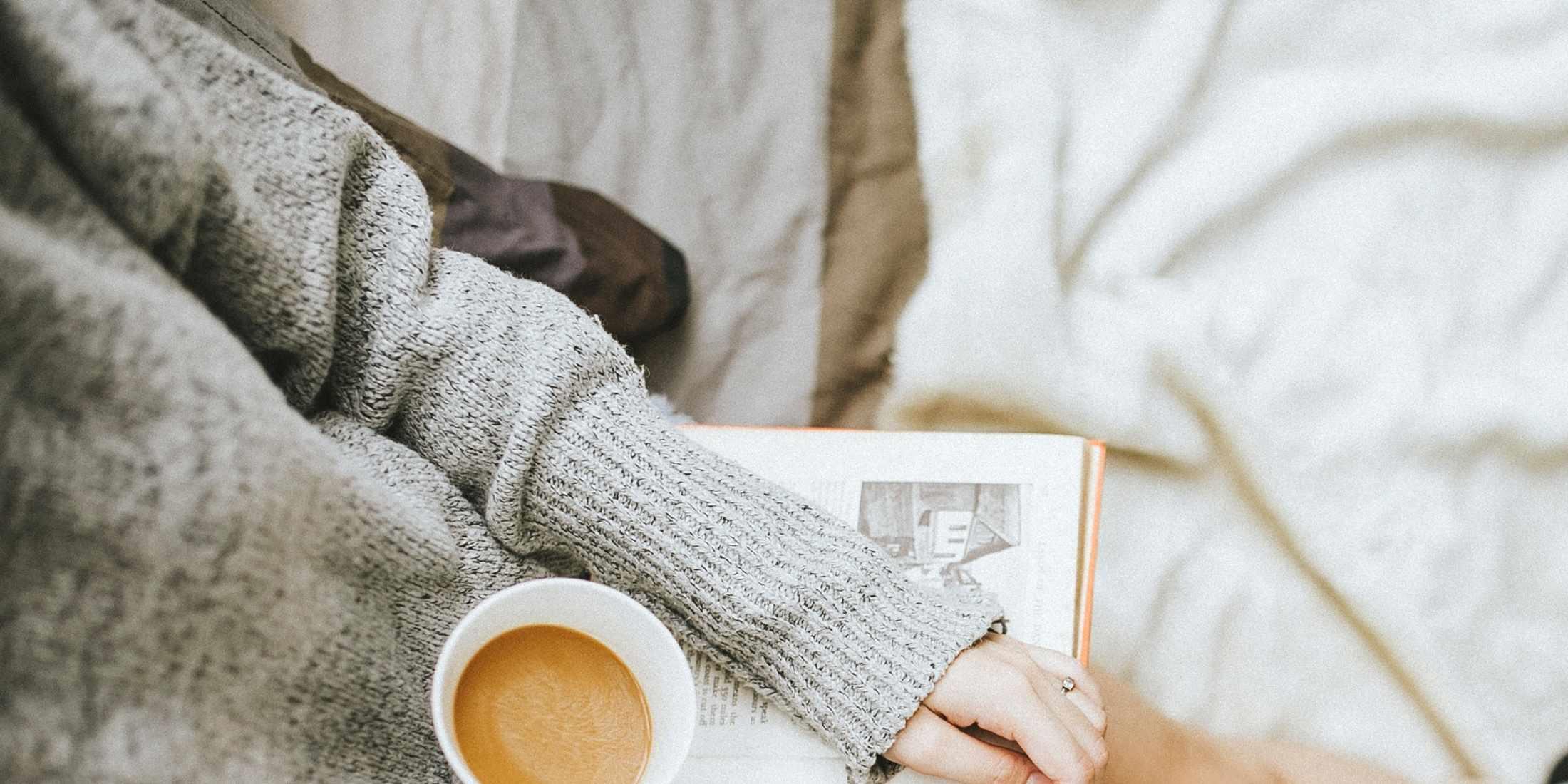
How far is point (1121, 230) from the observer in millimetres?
805

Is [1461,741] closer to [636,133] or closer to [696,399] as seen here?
[696,399]

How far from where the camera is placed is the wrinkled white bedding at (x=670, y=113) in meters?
0.81

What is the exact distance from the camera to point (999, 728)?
54 centimetres

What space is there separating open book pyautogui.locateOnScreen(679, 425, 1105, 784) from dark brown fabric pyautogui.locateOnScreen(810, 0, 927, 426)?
0.14 meters

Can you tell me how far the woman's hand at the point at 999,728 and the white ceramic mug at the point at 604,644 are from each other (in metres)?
0.13

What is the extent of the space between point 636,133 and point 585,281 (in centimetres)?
17

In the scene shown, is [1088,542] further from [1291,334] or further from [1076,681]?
[1291,334]

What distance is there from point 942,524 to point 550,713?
26cm

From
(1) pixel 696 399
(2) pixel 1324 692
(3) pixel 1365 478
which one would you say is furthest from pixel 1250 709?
(1) pixel 696 399

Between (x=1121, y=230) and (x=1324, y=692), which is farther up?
(x=1121, y=230)

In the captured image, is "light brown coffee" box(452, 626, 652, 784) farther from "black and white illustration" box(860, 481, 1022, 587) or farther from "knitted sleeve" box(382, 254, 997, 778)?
"black and white illustration" box(860, 481, 1022, 587)

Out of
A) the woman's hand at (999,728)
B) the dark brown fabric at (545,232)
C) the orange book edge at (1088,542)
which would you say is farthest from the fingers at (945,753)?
the dark brown fabric at (545,232)

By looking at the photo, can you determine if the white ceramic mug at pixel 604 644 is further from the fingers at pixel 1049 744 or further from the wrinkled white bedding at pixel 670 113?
the wrinkled white bedding at pixel 670 113

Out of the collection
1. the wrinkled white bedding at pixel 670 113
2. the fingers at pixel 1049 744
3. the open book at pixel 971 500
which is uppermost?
the wrinkled white bedding at pixel 670 113
